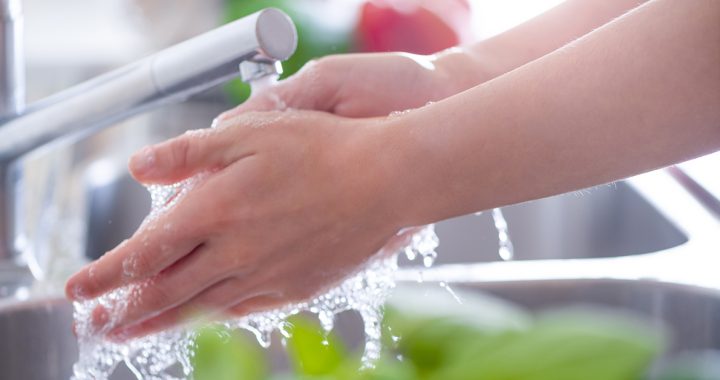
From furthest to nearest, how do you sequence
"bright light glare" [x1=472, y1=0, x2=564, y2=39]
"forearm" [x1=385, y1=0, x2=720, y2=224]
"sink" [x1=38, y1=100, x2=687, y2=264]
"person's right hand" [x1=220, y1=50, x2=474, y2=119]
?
"bright light glare" [x1=472, y1=0, x2=564, y2=39] < "sink" [x1=38, y1=100, x2=687, y2=264] < "person's right hand" [x1=220, y1=50, x2=474, y2=119] < "forearm" [x1=385, y1=0, x2=720, y2=224]

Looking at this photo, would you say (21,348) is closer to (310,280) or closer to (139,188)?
(310,280)

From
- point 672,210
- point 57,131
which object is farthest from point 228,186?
point 672,210

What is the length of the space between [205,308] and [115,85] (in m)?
0.18

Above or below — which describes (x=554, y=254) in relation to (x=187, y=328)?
above

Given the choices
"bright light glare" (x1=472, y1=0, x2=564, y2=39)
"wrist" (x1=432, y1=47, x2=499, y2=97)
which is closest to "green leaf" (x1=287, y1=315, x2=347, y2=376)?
"wrist" (x1=432, y1=47, x2=499, y2=97)

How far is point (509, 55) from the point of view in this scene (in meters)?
0.71

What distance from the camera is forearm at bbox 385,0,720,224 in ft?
1.40

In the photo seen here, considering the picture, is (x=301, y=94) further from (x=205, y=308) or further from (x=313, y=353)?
(x=313, y=353)

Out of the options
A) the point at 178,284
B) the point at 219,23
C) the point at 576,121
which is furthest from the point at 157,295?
the point at 219,23

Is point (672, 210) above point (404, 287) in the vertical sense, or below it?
above

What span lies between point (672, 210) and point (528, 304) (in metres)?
0.21

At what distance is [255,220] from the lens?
499 mm

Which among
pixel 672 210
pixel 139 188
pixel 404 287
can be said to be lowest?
pixel 404 287

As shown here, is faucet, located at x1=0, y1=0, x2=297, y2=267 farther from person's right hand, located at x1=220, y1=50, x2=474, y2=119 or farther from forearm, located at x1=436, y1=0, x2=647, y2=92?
forearm, located at x1=436, y1=0, x2=647, y2=92
